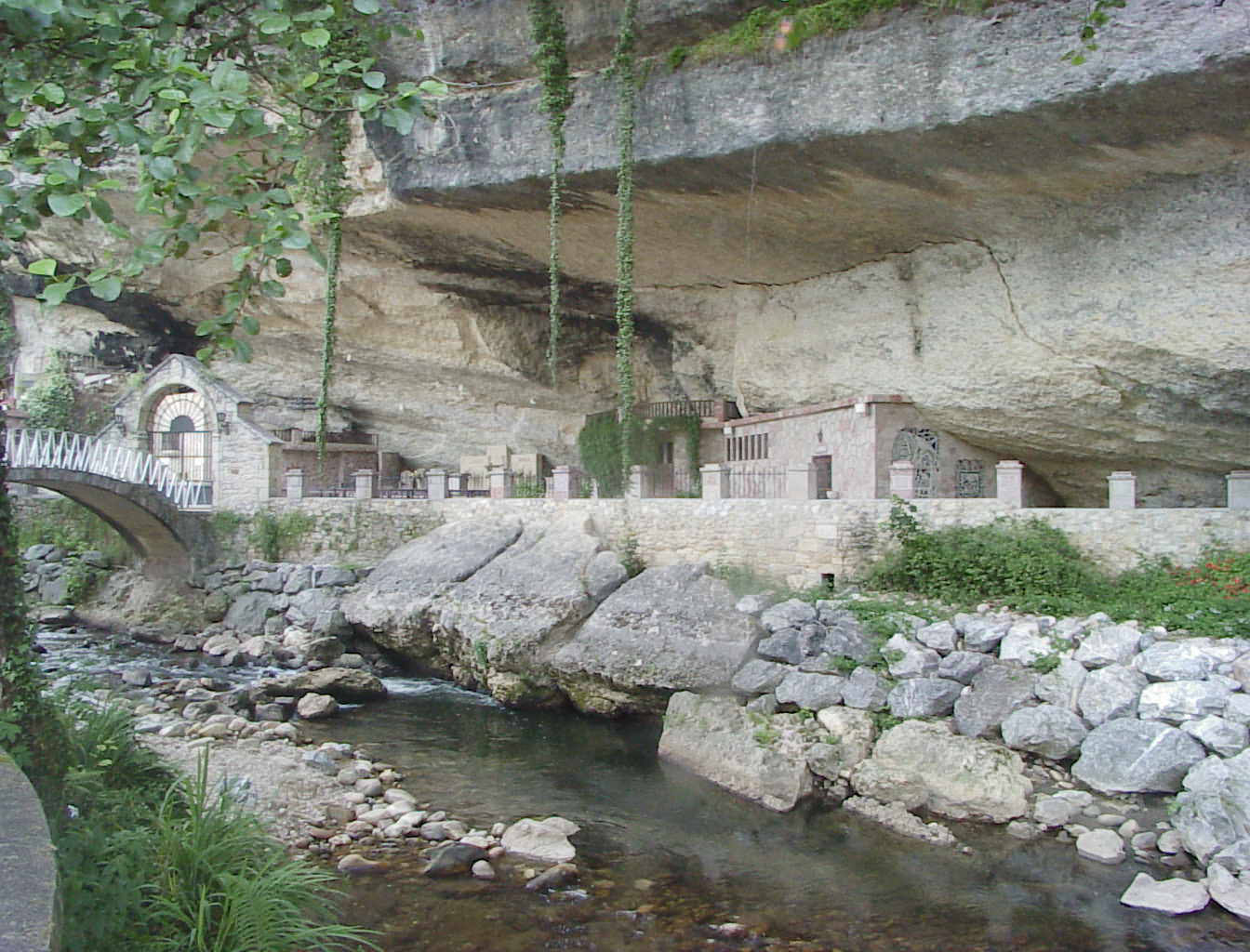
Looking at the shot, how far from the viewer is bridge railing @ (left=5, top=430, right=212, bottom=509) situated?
1759 cm

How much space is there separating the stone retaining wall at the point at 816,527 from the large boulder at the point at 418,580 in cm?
77

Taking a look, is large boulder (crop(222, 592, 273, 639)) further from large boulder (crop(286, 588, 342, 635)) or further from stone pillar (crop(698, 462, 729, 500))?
stone pillar (crop(698, 462, 729, 500))

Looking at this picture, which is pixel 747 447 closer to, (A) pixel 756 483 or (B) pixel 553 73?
(A) pixel 756 483

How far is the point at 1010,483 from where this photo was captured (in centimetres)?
1292

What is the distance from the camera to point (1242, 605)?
1009 centimetres

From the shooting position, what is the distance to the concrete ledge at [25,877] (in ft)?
7.37

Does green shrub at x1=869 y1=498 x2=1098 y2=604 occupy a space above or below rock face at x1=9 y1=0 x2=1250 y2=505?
below

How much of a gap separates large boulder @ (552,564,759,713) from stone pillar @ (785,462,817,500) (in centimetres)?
202

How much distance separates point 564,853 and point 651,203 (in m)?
10.6

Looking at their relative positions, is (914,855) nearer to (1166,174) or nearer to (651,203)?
(1166,174)

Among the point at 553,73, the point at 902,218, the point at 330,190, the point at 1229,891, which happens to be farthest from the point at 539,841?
the point at 330,190

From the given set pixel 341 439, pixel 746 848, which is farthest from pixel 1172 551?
pixel 341 439

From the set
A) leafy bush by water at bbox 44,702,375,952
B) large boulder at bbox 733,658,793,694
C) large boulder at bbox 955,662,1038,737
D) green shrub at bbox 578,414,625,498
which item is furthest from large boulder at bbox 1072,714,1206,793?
green shrub at bbox 578,414,625,498

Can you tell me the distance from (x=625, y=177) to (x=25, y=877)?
12.8 m
